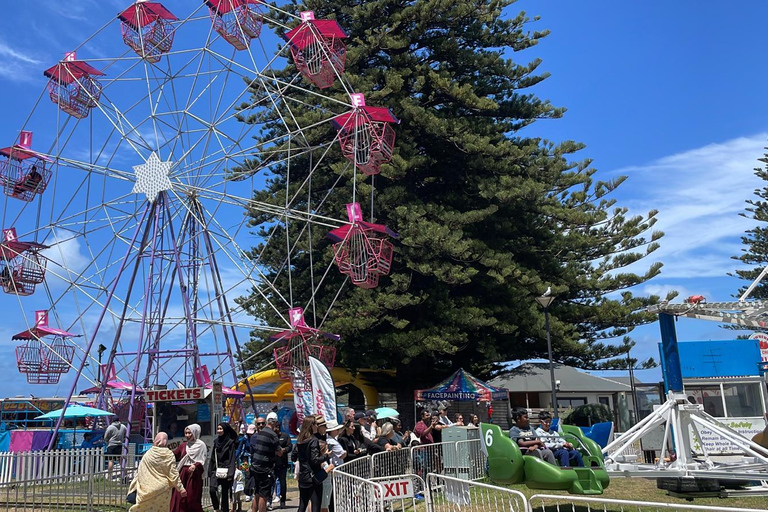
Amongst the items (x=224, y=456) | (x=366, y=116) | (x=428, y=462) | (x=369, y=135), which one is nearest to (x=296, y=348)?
(x=369, y=135)

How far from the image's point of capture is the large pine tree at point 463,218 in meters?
25.4

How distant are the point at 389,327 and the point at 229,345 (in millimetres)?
7548

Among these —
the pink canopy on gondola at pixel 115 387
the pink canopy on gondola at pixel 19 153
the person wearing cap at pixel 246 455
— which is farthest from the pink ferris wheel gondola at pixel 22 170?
the person wearing cap at pixel 246 455

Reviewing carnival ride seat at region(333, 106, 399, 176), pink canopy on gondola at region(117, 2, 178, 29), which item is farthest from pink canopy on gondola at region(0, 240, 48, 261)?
carnival ride seat at region(333, 106, 399, 176)

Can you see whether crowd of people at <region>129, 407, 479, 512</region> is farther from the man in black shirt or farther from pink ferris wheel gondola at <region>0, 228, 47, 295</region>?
pink ferris wheel gondola at <region>0, 228, 47, 295</region>

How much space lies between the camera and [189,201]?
20.1 m

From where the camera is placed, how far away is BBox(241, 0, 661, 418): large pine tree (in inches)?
998

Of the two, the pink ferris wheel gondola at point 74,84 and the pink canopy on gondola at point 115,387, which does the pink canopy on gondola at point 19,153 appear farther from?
the pink canopy on gondola at point 115,387

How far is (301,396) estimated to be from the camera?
18.1 metres

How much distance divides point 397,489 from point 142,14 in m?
17.5

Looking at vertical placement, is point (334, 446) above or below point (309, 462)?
above

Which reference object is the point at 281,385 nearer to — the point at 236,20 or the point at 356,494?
the point at 236,20

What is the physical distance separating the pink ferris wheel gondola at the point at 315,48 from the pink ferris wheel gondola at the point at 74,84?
629 centimetres

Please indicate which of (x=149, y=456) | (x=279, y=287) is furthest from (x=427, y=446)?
(x=279, y=287)
